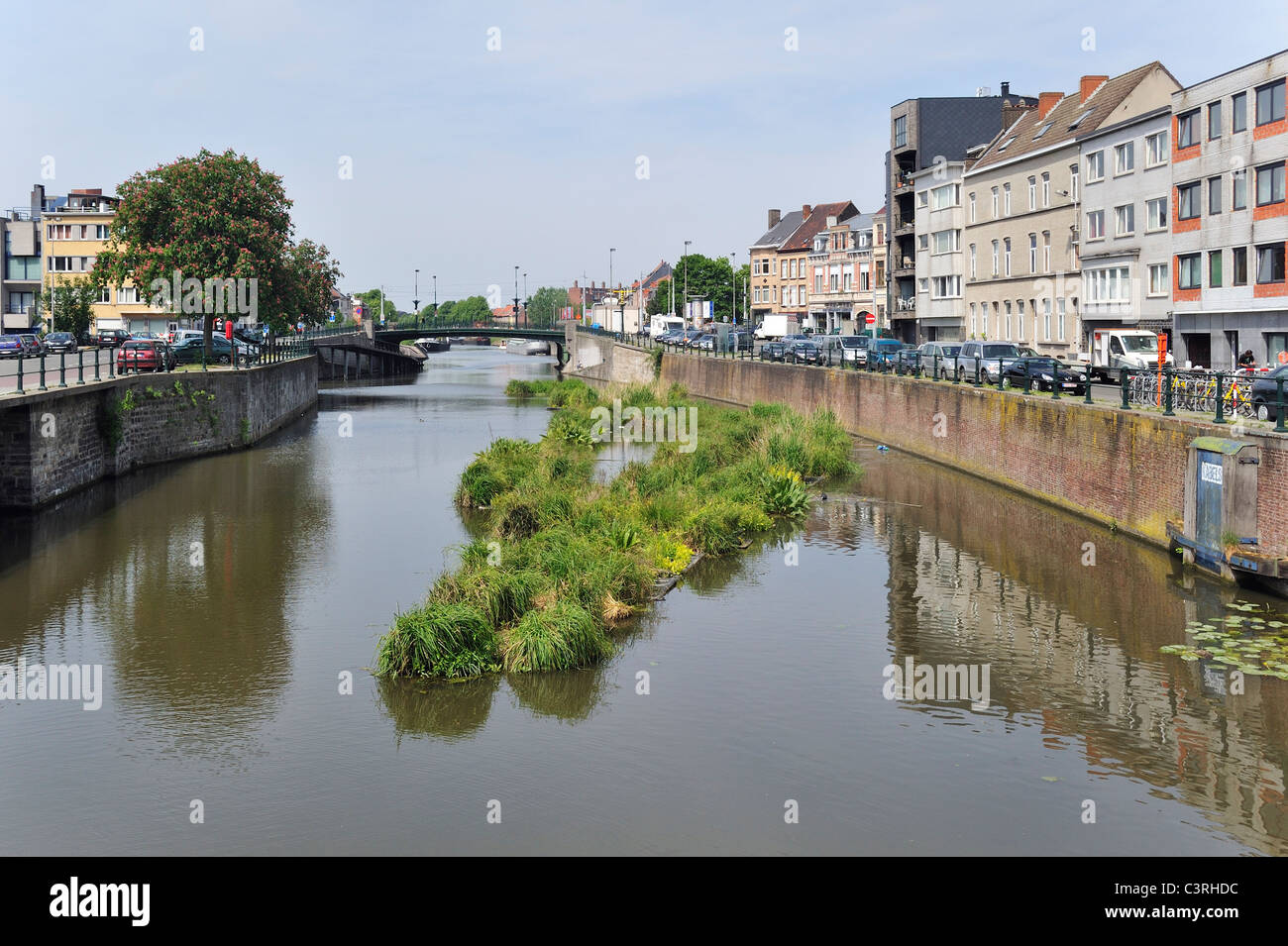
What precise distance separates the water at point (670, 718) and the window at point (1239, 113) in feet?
67.8

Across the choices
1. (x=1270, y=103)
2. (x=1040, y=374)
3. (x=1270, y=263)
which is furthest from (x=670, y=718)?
(x=1270, y=103)

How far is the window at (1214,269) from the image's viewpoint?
142 ft

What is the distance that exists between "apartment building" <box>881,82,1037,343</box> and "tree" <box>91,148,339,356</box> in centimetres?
3852

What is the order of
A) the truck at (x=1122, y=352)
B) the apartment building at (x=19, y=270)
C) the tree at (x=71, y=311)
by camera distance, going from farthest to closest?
the apartment building at (x=19, y=270)
the tree at (x=71, y=311)
the truck at (x=1122, y=352)

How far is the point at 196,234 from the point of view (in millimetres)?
51312

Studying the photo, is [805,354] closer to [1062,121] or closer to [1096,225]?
[1096,225]

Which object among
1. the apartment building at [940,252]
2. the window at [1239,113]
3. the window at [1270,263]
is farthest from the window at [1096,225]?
the apartment building at [940,252]

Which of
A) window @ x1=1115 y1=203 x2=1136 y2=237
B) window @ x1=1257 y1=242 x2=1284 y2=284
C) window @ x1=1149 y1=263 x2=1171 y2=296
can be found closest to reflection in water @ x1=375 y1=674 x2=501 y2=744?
window @ x1=1257 y1=242 x2=1284 y2=284

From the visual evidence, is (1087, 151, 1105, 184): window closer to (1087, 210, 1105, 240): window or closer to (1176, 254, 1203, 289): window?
(1087, 210, 1105, 240): window

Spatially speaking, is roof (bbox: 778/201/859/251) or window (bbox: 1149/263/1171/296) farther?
roof (bbox: 778/201/859/251)

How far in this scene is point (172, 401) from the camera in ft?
133

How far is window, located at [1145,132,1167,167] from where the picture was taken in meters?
47.5

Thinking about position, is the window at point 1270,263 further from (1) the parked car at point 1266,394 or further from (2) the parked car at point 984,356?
(1) the parked car at point 1266,394

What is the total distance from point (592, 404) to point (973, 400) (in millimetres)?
24277
